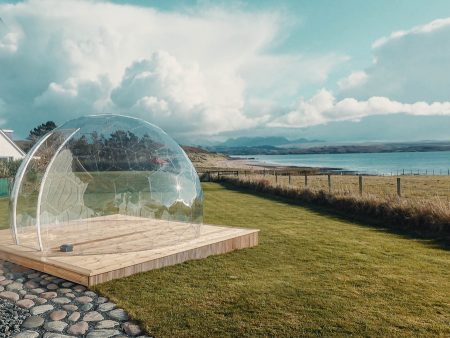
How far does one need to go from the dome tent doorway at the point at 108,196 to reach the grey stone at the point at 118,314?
167cm

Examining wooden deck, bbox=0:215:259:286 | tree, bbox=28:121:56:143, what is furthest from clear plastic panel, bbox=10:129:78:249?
tree, bbox=28:121:56:143

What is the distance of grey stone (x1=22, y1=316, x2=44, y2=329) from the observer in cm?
455

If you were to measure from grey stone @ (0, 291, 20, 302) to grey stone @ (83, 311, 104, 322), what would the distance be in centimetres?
123

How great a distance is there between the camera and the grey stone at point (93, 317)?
4.71m

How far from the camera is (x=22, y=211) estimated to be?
7582mm

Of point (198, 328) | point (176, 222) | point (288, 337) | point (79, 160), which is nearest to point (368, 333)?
point (288, 337)

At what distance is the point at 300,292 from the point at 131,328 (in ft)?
7.48

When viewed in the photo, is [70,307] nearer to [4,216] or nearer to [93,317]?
[93,317]

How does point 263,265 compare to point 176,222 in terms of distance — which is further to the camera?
point 176,222

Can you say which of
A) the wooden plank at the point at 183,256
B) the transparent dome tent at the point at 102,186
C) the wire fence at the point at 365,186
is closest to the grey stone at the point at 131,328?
the wooden plank at the point at 183,256

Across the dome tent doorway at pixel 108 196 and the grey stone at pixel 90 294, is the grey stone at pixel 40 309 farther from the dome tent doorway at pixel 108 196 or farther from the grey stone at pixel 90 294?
the dome tent doorway at pixel 108 196

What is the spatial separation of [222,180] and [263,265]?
23.7m

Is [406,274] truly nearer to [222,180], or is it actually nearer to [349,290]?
[349,290]

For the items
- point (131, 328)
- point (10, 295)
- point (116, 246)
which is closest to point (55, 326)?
point (131, 328)
